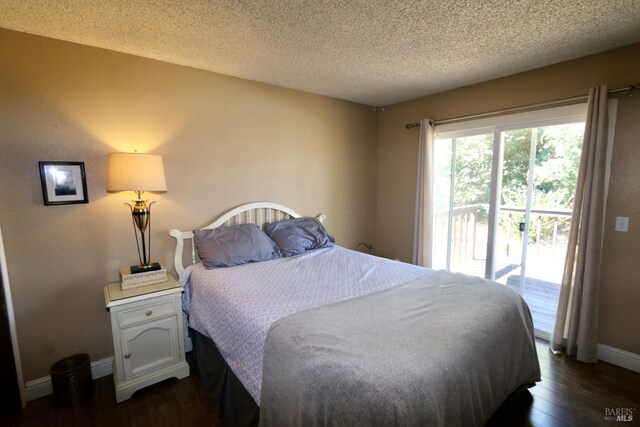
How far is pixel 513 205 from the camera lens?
A: 2.91 metres

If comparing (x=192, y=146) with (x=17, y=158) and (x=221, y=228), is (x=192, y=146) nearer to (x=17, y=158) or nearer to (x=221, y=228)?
(x=221, y=228)

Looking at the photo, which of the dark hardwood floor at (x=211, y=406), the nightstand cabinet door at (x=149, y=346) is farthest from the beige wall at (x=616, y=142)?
the nightstand cabinet door at (x=149, y=346)

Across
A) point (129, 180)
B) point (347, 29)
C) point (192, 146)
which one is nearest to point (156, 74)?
point (192, 146)

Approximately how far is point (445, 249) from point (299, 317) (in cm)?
266

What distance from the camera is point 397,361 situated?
114cm

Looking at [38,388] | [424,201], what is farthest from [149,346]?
[424,201]

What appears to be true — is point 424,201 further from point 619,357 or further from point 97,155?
point 97,155

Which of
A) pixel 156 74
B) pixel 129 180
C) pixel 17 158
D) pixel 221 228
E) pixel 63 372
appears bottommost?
pixel 63 372

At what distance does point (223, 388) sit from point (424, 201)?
272cm

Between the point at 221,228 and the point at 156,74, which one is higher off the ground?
the point at 156,74

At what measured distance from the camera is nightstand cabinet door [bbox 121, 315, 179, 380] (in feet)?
6.46

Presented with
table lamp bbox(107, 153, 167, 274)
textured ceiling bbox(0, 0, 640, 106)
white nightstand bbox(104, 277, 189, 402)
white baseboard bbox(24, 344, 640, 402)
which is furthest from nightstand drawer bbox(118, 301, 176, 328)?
textured ceiling bbox(0, 0, 640, 106)

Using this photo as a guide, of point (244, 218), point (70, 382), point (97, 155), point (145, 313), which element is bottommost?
point (70, 382)

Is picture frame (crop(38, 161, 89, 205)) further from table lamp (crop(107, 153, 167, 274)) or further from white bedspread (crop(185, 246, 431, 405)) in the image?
white bedspread (crop(185, 246, 431, 405))
